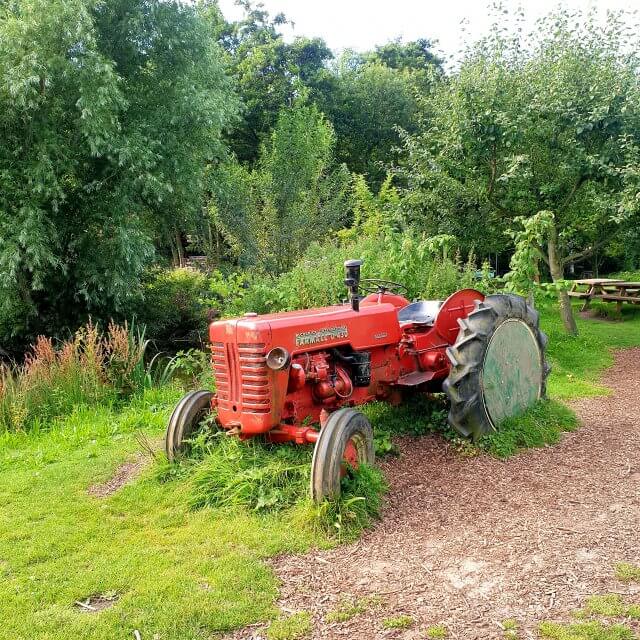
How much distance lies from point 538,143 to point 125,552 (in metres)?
8.89

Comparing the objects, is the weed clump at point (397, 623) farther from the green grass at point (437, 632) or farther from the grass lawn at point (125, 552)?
the grass lawn at point (125, 552)

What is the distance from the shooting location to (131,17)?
37.9 ft

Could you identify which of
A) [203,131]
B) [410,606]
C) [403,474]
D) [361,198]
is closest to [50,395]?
[403,474]

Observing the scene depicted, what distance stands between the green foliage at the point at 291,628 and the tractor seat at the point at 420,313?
3342mm

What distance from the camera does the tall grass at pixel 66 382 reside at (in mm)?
7160

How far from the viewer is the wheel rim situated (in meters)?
5.51

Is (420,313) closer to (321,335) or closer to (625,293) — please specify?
(321,335)

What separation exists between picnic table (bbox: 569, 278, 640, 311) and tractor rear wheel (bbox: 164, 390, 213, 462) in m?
9.92

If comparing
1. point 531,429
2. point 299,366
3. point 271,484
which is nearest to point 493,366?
point 531,429

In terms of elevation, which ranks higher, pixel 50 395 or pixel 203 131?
pixel 203 131

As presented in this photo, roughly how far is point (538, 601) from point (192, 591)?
170 centimetres

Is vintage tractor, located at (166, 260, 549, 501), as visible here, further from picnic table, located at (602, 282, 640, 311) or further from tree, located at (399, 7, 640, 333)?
picnic table, located at (602, 282, 640, 311)

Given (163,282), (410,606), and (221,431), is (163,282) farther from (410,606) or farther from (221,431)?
(410,606)

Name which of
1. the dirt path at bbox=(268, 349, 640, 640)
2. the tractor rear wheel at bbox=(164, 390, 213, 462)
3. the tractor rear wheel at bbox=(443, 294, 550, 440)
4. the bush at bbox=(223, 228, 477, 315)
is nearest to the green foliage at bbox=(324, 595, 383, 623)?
the dirt path at bbox=(268, 349, 640, 640)
